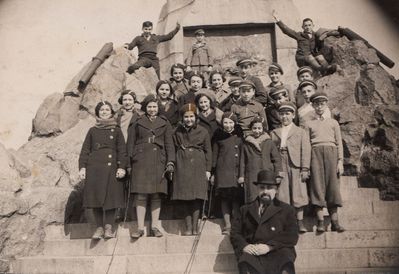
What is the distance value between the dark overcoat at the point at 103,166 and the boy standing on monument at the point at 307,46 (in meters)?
5.49

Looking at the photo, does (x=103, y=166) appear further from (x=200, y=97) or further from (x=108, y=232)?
(x=200, y=97)

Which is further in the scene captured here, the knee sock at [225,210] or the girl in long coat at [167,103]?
the girl in long coat at [167,103]

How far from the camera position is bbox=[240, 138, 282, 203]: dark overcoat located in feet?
21.4

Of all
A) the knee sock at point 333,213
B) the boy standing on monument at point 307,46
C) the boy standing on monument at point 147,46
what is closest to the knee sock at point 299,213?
the knee sock at point 333,213

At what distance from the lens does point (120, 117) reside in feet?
25.3

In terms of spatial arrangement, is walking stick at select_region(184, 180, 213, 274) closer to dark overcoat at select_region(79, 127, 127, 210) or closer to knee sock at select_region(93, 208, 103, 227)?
dark overcoat at select_region(79, 127, 127, 210)

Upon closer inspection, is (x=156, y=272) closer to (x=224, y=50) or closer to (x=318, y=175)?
(x=318, y=175)

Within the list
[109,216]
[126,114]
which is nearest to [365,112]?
[126,114]

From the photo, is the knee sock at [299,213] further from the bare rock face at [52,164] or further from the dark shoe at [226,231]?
the bare rock face at [52,164]

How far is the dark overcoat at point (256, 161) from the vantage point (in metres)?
6.52

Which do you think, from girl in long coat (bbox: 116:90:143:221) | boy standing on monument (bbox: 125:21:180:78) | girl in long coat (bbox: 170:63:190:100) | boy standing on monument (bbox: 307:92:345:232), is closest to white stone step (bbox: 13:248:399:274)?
boy standing on monument (bbox: 307:92:345:232)

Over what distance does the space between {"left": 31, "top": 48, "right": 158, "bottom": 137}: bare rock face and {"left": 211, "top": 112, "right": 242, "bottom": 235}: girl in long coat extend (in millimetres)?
3246

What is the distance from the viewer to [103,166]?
6773 mm

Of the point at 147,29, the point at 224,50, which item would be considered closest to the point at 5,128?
the point at 147,29
